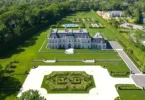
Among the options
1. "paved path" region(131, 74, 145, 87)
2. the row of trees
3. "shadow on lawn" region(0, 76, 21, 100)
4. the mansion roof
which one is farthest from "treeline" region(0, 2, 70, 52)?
"paved path" region(131, 74, 145, 87)

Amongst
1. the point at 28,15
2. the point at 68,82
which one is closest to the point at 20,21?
the point at 28,15

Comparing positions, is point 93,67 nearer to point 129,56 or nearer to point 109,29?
point 129,56

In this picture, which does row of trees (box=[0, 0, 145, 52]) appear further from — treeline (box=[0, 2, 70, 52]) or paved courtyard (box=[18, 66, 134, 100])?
paved courtyard (box=[18, 66, 134, 100])

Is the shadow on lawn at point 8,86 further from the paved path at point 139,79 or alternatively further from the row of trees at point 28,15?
the paved path at point 139,79

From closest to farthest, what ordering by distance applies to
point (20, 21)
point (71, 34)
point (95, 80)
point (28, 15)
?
point (95, 80), point (71, 34), point (20, 21), point (28, 15)

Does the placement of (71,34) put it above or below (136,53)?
above

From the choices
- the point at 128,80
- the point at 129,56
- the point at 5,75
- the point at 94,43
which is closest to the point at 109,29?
the point at 94,43

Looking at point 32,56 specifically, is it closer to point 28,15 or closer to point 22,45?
point 22,45
